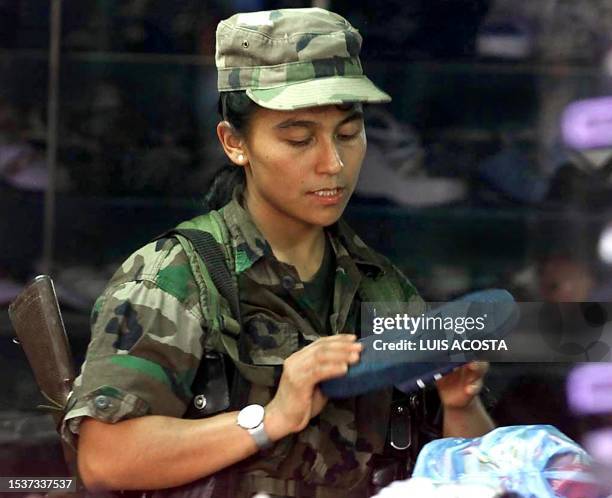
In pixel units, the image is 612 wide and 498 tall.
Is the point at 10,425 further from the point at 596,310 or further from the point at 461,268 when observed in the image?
the point at 596,310

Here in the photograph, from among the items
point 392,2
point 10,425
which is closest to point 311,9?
point 392,2

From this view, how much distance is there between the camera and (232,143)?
2.53 metres

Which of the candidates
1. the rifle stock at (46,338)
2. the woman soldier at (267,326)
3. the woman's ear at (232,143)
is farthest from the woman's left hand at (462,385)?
the rifle stock at (46,338)

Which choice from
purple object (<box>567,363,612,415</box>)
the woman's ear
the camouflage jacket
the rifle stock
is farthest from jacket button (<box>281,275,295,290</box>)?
purple object (<box>567,363,612,415</box>)

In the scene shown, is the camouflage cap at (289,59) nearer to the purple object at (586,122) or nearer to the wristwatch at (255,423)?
the purple object at (586,122)

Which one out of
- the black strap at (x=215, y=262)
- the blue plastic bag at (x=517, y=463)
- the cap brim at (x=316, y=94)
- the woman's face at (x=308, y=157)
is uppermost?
the cap brim at (x=316, y=94)

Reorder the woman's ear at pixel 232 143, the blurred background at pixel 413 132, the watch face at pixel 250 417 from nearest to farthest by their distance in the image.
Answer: the watch face at pixel 250 417
the woman's ear at pixel 232 143
the blurred background at pixel 413 132

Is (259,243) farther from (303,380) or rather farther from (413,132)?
(413,132)

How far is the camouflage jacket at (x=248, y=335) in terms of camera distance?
2.38m

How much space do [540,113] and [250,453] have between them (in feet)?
3.06

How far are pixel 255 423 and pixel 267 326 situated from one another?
→ 212mm

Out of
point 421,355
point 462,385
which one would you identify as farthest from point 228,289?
point 462,385

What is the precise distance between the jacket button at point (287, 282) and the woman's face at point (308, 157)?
0.13 meters

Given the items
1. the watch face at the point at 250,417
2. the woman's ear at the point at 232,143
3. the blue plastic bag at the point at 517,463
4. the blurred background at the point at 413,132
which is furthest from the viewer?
the blurred background at the point at 413,132
